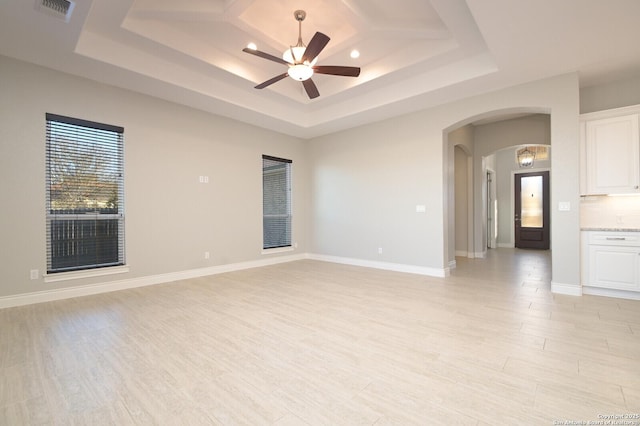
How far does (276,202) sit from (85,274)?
381 cm

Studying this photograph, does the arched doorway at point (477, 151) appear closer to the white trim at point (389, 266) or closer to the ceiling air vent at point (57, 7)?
the white trim at point (389, 266)

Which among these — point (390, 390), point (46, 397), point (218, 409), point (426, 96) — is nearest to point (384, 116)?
point (426, 96)

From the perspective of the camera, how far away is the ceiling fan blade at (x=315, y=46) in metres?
2.85

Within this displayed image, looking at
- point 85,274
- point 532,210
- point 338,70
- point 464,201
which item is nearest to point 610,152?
point 464,201

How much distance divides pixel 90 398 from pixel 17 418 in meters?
0.32

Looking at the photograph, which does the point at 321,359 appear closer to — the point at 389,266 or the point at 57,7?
the point at 389,266

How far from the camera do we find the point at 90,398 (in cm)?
178

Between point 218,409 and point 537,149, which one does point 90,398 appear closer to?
point 218,409

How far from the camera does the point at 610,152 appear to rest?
392cm

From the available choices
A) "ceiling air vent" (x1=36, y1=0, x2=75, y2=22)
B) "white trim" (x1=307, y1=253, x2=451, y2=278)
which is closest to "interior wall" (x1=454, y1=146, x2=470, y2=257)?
"white trim" (x1=307, y1=253, x2=451, y2=278)

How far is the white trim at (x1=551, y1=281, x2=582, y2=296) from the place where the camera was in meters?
Answer: 3.91

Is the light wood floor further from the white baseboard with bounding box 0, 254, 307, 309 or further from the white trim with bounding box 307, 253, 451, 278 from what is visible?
the white trim with bounding box 307, 253, 451, 278

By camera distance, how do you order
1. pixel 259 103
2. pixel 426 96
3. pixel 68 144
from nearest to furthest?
pixel 68 144 → pixel 426 96 → pixel 259 103

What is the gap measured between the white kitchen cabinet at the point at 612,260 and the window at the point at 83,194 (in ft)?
22.1
